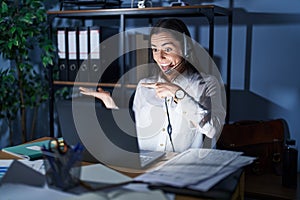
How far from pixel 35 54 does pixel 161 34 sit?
1352 millimetres

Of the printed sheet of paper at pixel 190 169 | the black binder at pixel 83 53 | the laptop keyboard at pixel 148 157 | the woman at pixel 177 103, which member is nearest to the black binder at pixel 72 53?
the black binder at pixel 83 53

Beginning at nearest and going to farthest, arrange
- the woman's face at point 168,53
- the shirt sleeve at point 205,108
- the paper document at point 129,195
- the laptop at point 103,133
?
the paper document at point 129,195
the laptop at point 103,133
the shirt sleeve at point 205,108
the woman's face at point 168,53

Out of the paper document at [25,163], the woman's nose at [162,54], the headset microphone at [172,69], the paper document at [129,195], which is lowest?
the paper document at [25,163]

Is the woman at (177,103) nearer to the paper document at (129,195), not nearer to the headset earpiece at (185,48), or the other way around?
the headset earpiece at (185,48)

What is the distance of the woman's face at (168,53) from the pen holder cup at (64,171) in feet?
3.33

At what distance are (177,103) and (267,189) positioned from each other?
0.60 m

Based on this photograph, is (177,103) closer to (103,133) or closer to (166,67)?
(166,67)

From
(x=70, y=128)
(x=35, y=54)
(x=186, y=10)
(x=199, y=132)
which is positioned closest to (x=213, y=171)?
(x=70, y=128)

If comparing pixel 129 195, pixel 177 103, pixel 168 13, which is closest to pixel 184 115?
pixel 177 103

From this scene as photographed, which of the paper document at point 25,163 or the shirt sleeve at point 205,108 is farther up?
the shirt sleeve at point 205,108

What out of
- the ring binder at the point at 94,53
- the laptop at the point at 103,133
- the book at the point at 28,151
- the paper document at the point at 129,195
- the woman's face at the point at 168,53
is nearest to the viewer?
the paper document at the point at 129,195

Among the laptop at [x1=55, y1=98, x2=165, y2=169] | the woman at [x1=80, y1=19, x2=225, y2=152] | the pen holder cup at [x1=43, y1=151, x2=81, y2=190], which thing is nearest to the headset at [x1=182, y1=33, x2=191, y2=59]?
the woman at [x1=80, y1=19, x2=225, y2=152]

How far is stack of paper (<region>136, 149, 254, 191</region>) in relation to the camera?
1.01 m

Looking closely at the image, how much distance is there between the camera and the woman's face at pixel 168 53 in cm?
191
